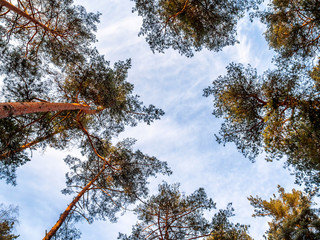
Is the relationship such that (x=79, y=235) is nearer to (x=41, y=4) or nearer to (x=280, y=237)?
(x=280, y=237)

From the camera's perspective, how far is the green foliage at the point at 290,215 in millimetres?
8273

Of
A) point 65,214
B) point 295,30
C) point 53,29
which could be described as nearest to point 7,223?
point 65,214

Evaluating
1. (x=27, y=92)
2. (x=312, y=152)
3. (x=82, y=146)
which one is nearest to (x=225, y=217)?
(x=312, y=152)

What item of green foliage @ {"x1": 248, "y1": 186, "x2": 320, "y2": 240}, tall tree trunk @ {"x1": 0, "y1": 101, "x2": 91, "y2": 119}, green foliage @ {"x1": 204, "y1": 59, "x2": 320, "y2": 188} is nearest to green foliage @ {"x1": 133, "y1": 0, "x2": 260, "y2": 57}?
green foliage @ {"x1": 204, "y1": 59, "x2": 320, "y2": 188}

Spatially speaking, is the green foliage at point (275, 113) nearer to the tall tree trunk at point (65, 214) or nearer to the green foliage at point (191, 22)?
the green foliage at point (191, 22)

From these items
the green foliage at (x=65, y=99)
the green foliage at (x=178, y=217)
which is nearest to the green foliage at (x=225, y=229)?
the green foliage at (x=178, y=217)

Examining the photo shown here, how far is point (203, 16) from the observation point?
8867 millimetres

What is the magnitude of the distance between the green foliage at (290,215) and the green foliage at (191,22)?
29.1 feet

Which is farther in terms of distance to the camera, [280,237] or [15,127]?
[280,237]

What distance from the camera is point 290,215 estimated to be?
10.2 m

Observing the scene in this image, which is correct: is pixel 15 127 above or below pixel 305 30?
below

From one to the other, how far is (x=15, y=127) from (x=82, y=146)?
3.49 m

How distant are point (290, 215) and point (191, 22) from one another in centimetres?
1125

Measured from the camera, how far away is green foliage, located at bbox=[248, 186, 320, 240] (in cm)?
827
